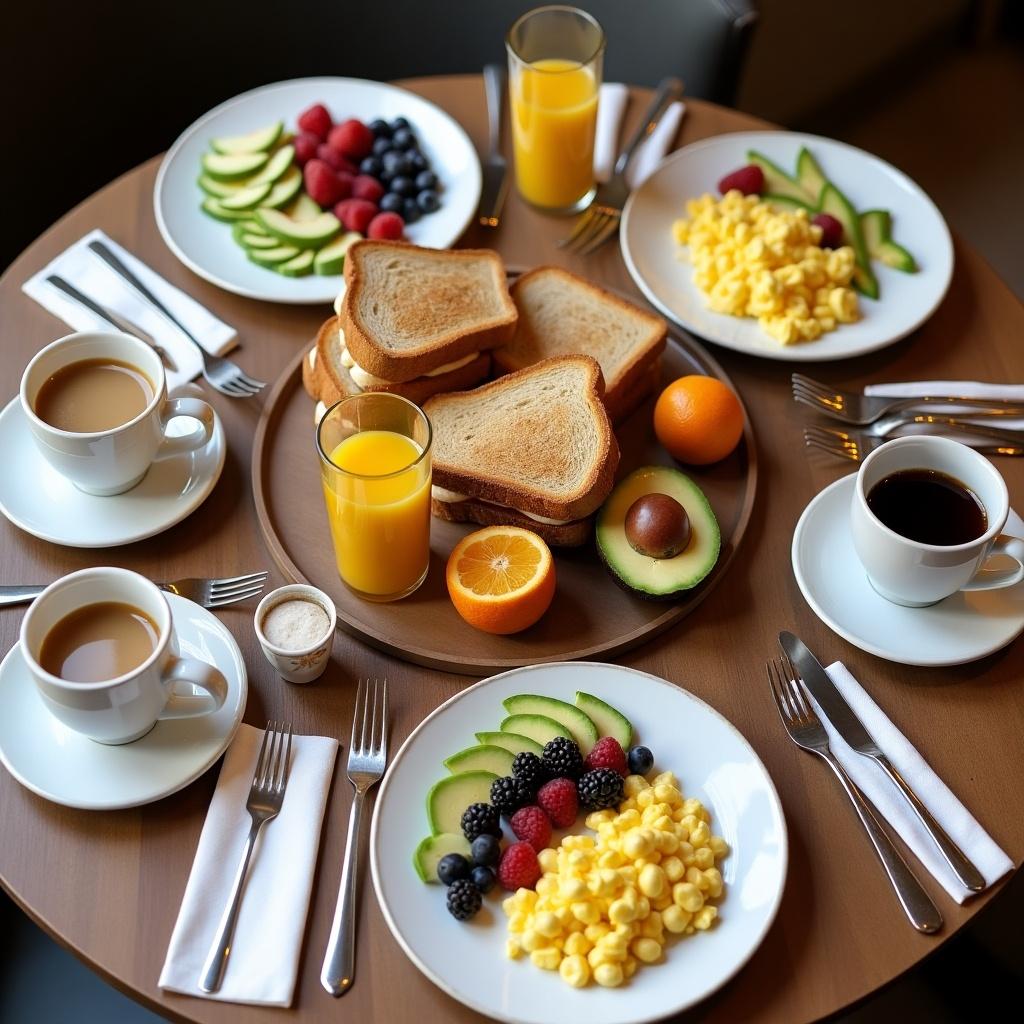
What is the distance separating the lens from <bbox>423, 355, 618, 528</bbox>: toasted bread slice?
1529mm

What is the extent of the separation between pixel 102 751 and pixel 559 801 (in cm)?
54

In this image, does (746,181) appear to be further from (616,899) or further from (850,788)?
(616,899)

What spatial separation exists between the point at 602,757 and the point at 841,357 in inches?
32.6

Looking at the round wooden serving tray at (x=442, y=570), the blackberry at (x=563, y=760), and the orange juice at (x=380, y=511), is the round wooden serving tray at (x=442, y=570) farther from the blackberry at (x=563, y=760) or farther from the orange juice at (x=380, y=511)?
the blackberry at (x=563, y=760)

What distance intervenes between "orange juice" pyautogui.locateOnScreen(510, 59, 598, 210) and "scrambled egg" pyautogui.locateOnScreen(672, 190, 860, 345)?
0.82 feet

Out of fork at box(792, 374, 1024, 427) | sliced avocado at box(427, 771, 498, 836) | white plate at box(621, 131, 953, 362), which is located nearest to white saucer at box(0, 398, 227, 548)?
sliced avocado at box(427, 771, 498, 836)

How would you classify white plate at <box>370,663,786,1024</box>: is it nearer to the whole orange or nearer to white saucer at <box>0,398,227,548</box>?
the whole orange

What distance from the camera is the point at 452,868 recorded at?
1196mm

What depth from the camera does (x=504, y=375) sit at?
171 centimetres

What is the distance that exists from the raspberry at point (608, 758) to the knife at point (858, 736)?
0.94ft

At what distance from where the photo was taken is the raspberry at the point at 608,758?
128 centimetres

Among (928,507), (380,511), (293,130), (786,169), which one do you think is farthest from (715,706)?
(293,130)

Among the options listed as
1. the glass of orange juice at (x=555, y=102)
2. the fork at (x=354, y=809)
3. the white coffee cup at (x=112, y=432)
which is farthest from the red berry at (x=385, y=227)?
the fork at (x=354, y=809)

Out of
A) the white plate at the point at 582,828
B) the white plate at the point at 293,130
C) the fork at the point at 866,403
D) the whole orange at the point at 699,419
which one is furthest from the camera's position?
the white plate at the point at 293,130
